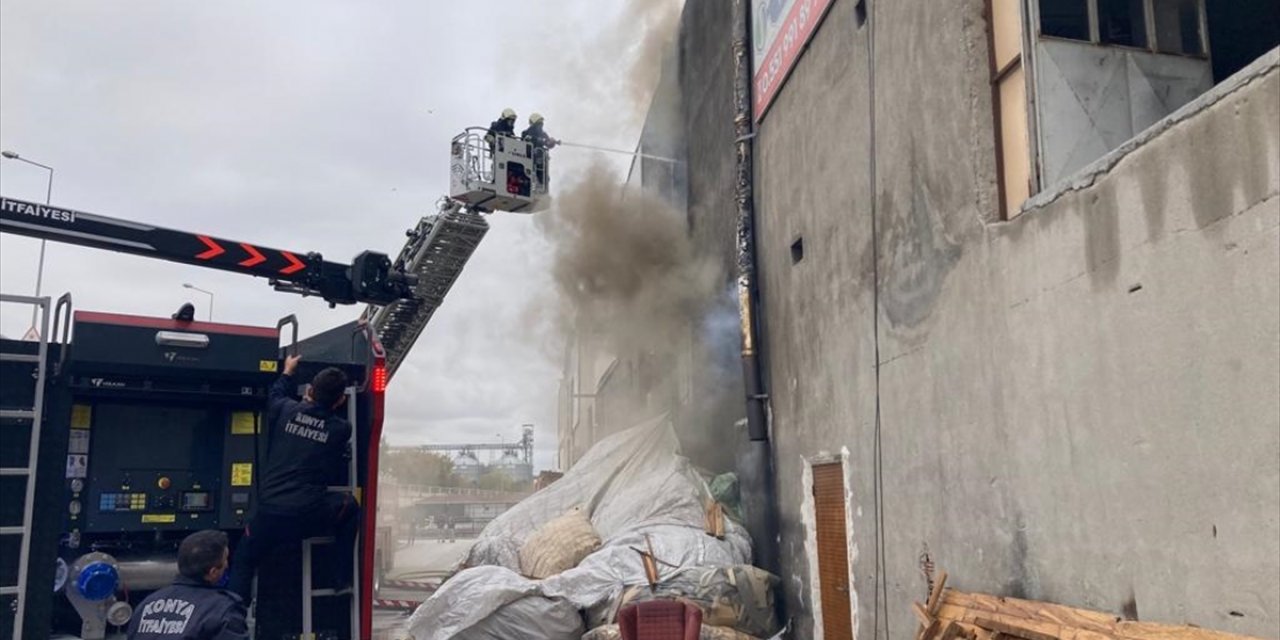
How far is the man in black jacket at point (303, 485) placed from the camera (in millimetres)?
4918

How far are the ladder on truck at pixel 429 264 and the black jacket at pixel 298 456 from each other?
6.30 m

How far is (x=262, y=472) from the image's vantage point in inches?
207

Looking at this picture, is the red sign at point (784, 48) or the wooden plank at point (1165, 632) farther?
the red sign at point (784, 48)

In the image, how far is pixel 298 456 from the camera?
16.4 ft

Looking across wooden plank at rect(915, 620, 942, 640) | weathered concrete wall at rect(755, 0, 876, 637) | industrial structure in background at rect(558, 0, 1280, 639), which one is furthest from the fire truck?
weathered concrete wall at rect(755, 0, 876, 637)

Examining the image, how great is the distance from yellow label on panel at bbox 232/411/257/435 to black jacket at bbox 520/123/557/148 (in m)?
7.45

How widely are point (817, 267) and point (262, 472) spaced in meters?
Answer: 5.02

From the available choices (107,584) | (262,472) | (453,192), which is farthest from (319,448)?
(453,192)

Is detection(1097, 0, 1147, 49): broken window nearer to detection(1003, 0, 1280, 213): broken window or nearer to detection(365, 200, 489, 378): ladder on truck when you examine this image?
detection(1003, 0, 1280, 213): broken window

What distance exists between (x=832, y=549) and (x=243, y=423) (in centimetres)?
483

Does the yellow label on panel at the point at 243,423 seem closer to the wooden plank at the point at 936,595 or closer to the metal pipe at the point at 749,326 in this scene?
the wooden plank at the point at 936,595

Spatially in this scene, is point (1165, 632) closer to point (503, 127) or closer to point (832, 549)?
point (832, 549)

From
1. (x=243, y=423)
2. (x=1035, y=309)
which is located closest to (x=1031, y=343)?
(x=1035, y=309)

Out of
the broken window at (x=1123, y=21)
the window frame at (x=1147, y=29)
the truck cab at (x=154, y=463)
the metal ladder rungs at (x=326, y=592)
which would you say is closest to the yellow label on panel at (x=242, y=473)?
the truck cab at (x=154, y=463)
